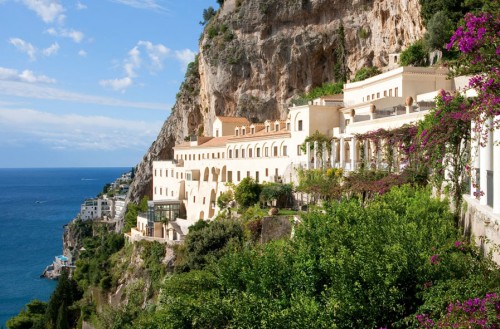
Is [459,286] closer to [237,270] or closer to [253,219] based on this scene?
[237,270]

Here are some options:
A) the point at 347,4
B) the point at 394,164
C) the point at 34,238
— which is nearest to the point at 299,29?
the point at 347,4

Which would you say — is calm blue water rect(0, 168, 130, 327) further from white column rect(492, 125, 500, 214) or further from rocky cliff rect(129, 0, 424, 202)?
white column rect(492, 125, 500, 214)

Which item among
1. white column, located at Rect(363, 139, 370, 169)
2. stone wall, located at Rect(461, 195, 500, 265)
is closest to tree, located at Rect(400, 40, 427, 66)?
white column, located at Rect(363, 139, 370, 169)

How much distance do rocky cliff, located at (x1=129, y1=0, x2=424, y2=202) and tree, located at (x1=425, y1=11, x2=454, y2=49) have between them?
11.3 m

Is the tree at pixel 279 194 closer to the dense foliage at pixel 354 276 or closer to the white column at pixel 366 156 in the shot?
the white column at pixel 366 156

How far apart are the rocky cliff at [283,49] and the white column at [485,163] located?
46243mm

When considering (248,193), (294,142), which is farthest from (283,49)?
(248,193)

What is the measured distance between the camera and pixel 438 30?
148 feet

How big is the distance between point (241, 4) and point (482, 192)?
62278 millimetres

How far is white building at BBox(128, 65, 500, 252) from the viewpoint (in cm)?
3384

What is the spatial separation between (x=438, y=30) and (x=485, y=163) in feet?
115

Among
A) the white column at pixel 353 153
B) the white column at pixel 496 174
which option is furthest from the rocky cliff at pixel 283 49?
the white column at pixel 496 174

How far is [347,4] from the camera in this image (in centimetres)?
6397

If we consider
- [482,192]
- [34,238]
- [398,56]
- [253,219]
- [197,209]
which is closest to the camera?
[482,192]
